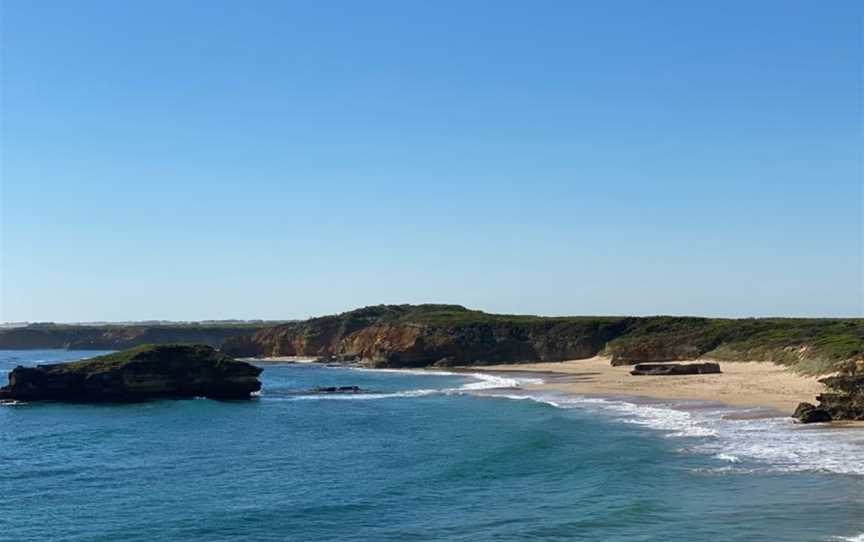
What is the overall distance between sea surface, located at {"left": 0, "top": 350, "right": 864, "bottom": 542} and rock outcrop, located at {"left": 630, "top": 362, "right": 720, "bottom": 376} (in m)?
20.8

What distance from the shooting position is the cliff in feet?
286

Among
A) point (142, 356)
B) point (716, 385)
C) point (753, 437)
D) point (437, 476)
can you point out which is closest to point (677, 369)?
point (716, 385)

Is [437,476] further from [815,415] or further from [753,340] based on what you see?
[753,340]

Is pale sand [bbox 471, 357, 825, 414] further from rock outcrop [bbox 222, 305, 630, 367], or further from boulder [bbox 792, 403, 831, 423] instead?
rock outcrop [bbox 222, 305, 630, 367]

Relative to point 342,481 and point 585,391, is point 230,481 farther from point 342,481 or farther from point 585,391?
point 585,391

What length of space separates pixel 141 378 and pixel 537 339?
61.2 metres

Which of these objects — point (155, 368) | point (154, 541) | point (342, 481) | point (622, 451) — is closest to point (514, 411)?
point (622, 451)

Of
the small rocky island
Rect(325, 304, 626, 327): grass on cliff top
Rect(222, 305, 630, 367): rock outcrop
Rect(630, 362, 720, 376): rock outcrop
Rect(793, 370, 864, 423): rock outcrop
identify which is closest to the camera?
Rect(793, 370, 864, 423): rock outcrop

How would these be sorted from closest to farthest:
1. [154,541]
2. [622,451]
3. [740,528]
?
1. [740,528]
2. [154,541]
3. [622,451]

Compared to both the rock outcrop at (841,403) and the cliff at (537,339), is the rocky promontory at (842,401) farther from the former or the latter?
the cliff at (537,339)

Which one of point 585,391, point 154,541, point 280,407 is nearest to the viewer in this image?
point 154,541

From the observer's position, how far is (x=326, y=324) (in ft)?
529

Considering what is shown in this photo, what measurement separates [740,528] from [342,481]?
16.6m

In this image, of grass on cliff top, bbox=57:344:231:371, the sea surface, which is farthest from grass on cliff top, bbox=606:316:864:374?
grass on cliff top, bbox=57:344:231:371
